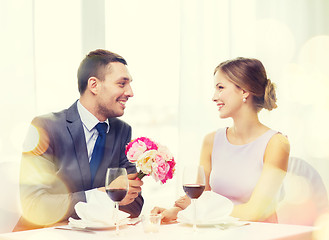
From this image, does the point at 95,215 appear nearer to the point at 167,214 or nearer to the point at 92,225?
the point at 92,225

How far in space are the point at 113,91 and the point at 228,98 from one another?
0.65m

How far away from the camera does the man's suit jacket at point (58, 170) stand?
2.02 m

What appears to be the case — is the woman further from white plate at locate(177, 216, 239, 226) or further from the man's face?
white plate at locate(177, 216, 239, 226)

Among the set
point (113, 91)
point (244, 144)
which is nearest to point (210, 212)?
point (244, 144)

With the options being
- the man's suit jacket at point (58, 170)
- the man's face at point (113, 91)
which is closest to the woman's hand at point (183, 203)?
the man's suit jacket at point (58, 170)

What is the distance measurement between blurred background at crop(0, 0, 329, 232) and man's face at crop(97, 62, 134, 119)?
40cm

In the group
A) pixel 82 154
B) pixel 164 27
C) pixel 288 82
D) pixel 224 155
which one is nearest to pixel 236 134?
pixel 224 155

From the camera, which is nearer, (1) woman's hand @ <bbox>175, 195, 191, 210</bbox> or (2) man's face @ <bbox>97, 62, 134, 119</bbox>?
(1) woman's hand @ <bbox>175, 195, 191, 210</bbox>

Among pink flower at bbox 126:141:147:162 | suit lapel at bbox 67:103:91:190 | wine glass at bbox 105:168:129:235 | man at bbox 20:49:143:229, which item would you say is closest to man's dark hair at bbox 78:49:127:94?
man at bbox 20:49:143:229

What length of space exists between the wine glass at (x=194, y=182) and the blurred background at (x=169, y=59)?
39.2 inches

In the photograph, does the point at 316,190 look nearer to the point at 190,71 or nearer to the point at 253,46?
the point at 190,71

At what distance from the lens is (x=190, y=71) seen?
3381 millimetres

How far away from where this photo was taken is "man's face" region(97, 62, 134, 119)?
243cm

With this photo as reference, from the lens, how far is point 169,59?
330 centimetres
